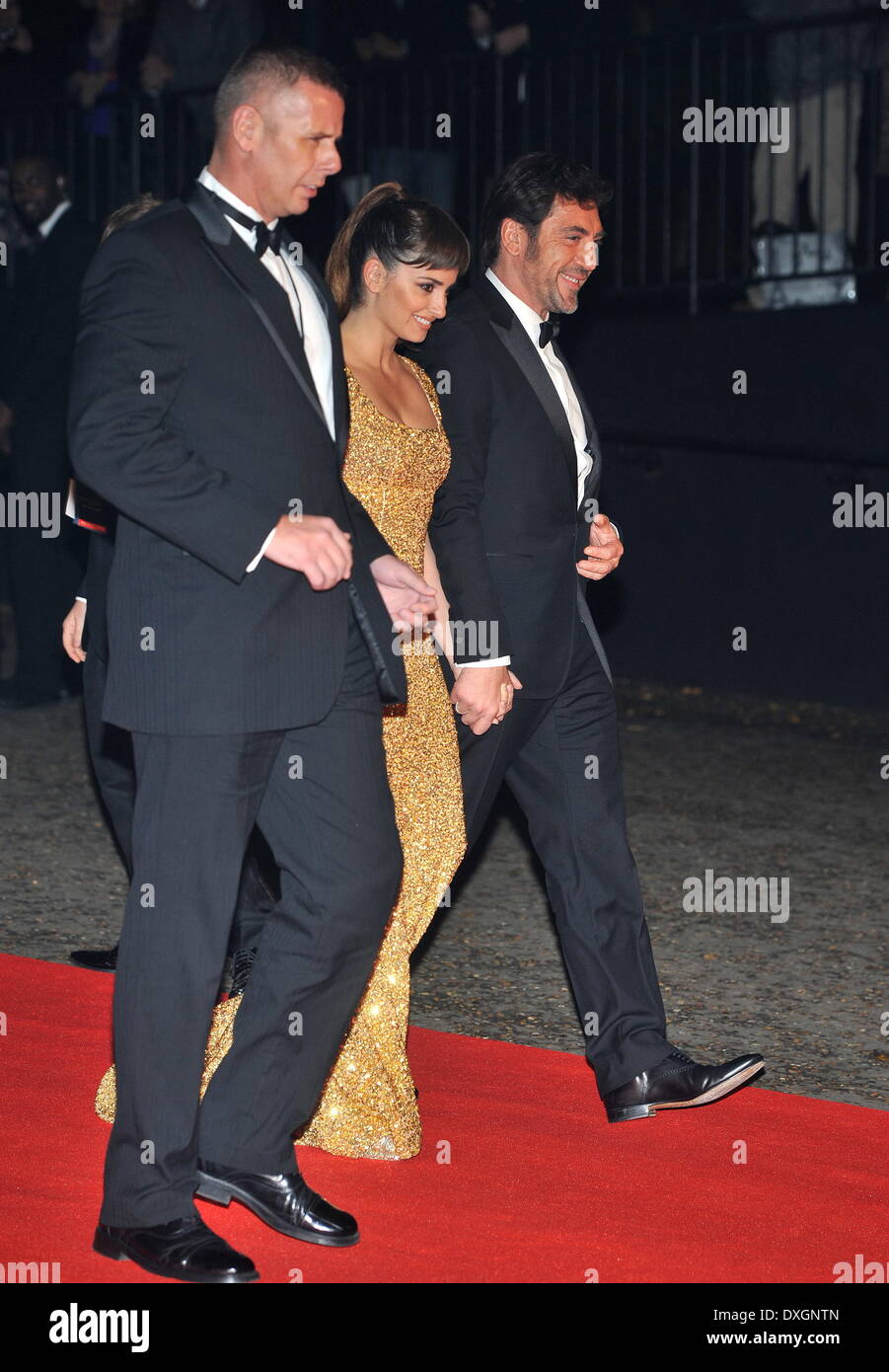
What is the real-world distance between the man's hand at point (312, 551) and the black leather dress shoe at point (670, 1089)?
1554 mm

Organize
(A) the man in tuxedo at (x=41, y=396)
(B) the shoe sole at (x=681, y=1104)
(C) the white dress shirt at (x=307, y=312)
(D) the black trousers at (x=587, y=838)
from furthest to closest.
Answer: (A) the man in tuxedo at (x=41, y=396)
(D) the black trousers at (x=587, y=838)
(B) the shoe sole at (x=681, y=1104)
(C) the white dress shirt at (x=307, y=312)

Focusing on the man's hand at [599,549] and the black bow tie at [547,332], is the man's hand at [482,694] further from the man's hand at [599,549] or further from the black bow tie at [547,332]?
the black bow tie at [547,332]

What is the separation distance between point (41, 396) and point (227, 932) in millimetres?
5631

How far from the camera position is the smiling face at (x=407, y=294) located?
396cm

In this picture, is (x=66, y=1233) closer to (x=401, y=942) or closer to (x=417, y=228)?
(x=401, y=942)

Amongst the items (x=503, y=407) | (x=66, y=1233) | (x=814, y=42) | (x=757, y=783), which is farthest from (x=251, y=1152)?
(x=814, y=42)

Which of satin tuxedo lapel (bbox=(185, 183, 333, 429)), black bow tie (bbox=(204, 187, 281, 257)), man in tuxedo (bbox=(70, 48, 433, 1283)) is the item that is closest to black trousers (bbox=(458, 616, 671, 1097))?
man in tuxedo (bbox=(70, 48, 433, 1283))

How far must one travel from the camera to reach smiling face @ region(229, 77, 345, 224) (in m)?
3.26

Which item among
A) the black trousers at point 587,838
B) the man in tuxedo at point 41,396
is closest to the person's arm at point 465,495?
the black trousers at point 587,838

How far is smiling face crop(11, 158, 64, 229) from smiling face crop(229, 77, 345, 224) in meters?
5.68

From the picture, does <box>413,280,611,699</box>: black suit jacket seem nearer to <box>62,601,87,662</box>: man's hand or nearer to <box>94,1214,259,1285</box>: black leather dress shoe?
<box>62,601,87,662</box>: man's hand

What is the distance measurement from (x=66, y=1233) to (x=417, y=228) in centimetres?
196

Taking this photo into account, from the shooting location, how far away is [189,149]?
10.9m

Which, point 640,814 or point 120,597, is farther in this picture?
point 640,814
